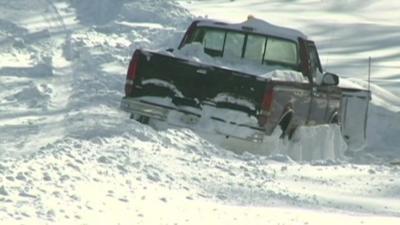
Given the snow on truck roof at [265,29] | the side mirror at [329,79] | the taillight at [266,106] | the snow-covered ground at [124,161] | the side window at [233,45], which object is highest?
the snow on truck roof at [265,29]

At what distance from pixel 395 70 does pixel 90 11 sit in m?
8.69

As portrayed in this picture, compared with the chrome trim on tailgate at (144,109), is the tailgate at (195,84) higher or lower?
higher

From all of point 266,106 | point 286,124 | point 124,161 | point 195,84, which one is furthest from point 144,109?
point 124,161

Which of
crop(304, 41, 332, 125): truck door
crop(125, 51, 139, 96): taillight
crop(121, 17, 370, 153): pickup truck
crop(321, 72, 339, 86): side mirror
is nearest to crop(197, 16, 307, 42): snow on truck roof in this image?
crop(121, 17, 370, 153): pickup truck

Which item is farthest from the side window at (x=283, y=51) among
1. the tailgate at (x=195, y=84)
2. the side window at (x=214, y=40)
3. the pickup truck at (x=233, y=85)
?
the tailgate at (x=195, y=84)

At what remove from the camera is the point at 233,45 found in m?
10.7

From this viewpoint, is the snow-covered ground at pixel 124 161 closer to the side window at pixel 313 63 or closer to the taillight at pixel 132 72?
the taillight at pixel 132 72

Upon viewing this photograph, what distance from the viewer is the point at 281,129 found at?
32.1ft

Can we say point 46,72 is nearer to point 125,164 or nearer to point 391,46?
point 125,164

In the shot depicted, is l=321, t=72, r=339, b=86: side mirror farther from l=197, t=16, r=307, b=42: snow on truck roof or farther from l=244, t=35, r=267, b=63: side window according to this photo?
l=244, t=35, r=267, b=63: side window

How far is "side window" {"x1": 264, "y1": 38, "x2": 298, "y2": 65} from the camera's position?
1065 cm

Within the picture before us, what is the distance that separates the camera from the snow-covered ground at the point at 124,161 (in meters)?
5.86

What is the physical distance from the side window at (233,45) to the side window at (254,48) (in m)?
0.10

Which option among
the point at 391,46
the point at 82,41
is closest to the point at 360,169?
the point at 82,41
